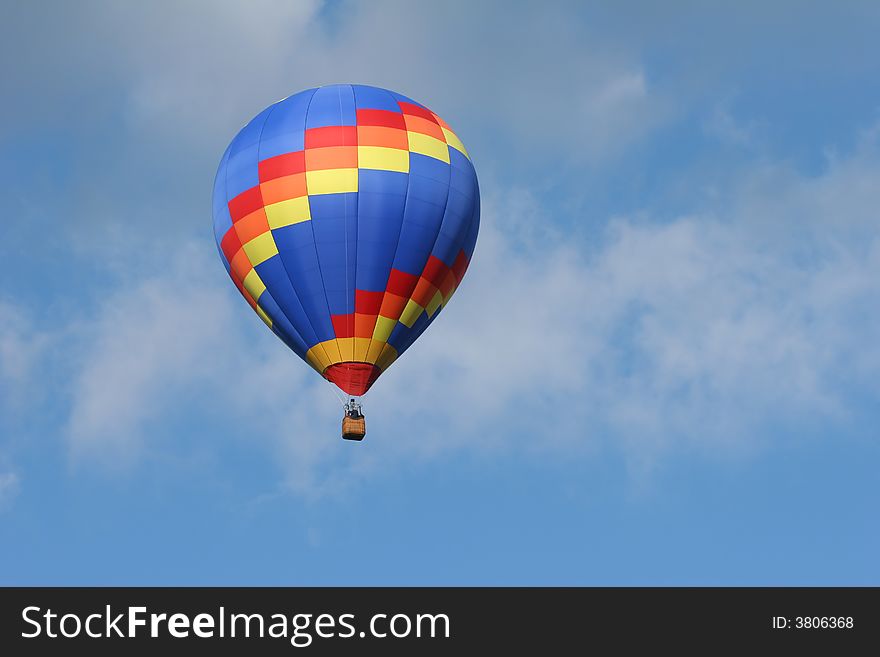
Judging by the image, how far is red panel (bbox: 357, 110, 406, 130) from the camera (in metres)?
51.5

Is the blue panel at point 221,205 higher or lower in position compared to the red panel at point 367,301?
higher

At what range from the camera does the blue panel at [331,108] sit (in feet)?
169

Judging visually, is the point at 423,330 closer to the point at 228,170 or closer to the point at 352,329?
the point at 352,329

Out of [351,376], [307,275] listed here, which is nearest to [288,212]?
[307,275]

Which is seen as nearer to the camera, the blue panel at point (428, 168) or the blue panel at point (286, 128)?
the blue panel at point (428, 168)

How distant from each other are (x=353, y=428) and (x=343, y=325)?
2791 millimetres

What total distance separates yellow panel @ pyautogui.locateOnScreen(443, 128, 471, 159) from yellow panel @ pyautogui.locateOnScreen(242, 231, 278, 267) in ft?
19.3

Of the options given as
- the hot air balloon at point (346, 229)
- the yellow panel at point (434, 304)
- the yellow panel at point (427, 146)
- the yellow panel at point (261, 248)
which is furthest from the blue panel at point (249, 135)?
the yellow panel at point (434, 304)

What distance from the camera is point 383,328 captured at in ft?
166

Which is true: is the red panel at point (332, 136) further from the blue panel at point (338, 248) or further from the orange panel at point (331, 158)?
the blue panel at point (338, 248)

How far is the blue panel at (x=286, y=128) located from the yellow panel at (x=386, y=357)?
591 cm

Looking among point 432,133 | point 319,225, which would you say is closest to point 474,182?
point 432,133

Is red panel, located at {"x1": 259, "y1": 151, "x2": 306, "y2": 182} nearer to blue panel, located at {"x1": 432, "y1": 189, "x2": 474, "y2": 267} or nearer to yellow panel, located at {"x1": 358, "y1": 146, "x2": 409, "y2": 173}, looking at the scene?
yellow panel, located at {"x1": 358, "y1": 146, "x2": 409, "y2": 173}

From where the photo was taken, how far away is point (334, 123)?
5128cm
